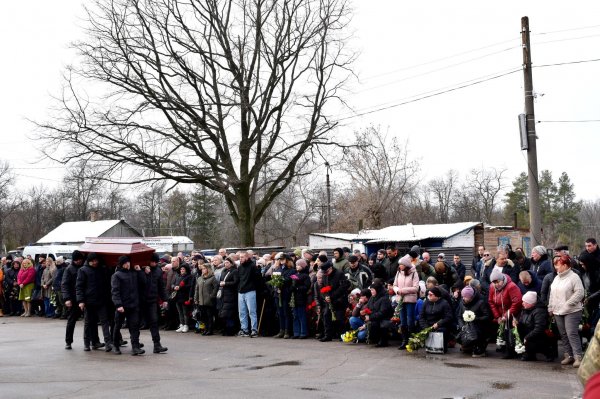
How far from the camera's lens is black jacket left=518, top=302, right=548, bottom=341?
12.1 metres

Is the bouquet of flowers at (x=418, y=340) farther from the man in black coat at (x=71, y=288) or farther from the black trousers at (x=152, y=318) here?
the man in black coat at (x=71, y=288)

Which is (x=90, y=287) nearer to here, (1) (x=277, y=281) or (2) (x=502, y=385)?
(1) (x=277, y=281)

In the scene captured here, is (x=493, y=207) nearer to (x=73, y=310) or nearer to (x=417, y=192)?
(x=417, y=192)

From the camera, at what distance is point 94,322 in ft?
48.5

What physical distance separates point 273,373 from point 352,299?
443 centimetres

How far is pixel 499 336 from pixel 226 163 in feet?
80.4

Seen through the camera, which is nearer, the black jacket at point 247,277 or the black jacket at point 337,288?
the black jacket at point 337,288

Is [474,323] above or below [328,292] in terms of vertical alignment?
below

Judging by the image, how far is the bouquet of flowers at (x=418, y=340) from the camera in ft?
43.9

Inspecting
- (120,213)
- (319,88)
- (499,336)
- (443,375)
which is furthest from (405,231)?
(120,213)

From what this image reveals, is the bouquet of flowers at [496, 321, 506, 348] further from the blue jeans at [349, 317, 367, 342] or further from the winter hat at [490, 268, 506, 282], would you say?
the blue jeans at [349, 317, 367, 342]

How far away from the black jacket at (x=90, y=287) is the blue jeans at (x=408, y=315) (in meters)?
6.17

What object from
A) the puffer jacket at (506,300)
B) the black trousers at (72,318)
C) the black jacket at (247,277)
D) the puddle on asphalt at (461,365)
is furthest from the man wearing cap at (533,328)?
the black trousers at (72,318)

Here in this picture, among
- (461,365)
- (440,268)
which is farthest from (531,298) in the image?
(440,268)
